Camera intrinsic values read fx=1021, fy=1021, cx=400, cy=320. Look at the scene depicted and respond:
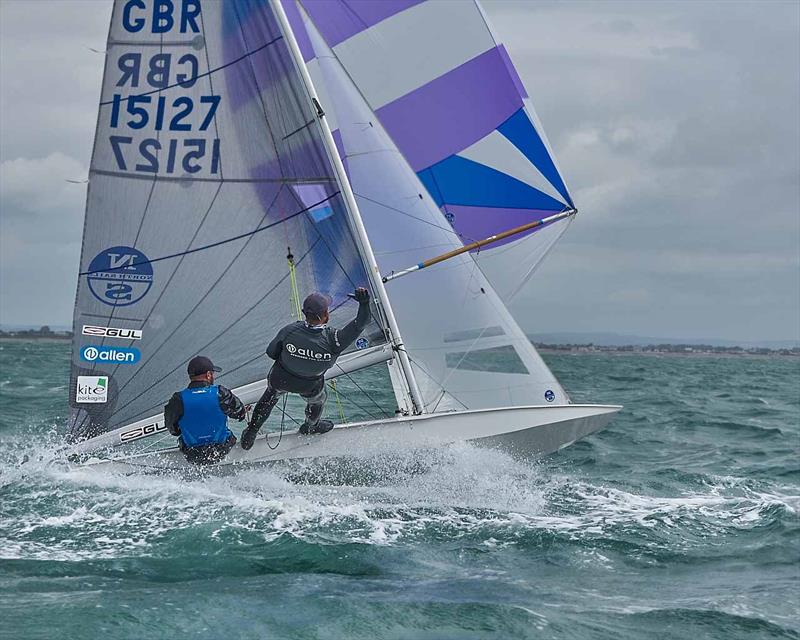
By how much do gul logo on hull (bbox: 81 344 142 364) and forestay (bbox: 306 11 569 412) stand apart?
113 inches

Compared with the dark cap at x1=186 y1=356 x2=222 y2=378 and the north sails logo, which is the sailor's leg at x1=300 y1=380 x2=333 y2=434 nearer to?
the north sails logo

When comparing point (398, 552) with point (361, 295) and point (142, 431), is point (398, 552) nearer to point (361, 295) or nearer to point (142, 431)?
point (361, 295)

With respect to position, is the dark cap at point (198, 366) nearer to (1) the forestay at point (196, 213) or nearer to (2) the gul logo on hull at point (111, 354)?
(1) the forestay at point (196, 213)

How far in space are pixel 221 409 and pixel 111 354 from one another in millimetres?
1811

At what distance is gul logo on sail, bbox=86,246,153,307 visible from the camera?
9.69 meters

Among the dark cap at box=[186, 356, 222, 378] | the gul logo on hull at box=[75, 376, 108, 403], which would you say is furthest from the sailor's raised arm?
the gul logo on hull at box=[75, 376, 108, 403]

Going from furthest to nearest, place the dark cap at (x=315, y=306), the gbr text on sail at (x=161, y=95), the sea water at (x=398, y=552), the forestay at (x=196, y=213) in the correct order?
the forestay at (x=196, y=213), the gbr text on sail at (x=161, y=95), the dark cap at (x=315, y=306), the sea water at (x=398, y=552)

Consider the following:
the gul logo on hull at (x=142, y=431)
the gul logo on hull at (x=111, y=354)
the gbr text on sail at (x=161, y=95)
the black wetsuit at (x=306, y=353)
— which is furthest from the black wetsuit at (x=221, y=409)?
the gbr text on sail at (x=161, y=95)

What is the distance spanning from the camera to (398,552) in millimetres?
7520

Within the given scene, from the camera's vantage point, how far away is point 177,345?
32.3ft

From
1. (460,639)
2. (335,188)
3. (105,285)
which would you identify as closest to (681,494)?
(335,188)

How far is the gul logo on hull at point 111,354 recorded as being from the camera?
980 cm

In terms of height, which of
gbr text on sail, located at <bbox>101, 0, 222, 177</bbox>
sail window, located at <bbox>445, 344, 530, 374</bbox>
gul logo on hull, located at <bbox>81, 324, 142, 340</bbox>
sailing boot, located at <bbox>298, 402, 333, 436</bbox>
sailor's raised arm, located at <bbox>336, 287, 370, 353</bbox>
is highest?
gbr text on sail, located at <bbox>101, 0, 222, 177</bbox>

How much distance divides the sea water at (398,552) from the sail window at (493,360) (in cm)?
126
